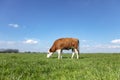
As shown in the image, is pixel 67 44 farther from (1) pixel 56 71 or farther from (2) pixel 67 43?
(1) pixel 56 71

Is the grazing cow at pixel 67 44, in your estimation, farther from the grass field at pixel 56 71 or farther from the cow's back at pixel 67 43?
the grass field at pixel 56 71

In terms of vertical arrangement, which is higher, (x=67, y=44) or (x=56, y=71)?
(x=67, y=44)

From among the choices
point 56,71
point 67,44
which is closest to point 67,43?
point 67,44

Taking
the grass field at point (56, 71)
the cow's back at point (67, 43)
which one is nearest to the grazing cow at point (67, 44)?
the cow's back at point (67, 43)

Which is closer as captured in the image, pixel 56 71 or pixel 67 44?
pixel 56 71

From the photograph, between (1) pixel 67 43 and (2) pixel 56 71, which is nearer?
(2) pixel 56 71

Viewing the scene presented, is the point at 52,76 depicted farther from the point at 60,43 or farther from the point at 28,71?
the point at 60,43

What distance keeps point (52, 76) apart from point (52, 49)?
71.1 ft

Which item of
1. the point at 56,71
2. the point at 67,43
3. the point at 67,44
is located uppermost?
the point at 67,43

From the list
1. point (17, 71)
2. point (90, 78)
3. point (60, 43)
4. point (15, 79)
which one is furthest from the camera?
point (60, 43)

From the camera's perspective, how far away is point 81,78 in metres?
8.19

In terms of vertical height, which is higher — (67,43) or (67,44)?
(67,43)

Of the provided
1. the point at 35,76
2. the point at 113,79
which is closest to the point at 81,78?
the point at 113,79

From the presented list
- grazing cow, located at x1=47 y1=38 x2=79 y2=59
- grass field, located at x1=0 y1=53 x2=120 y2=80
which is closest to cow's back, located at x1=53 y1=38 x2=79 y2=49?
grazing cow, located at x1=47 y1=38 x2=79 y2=59
